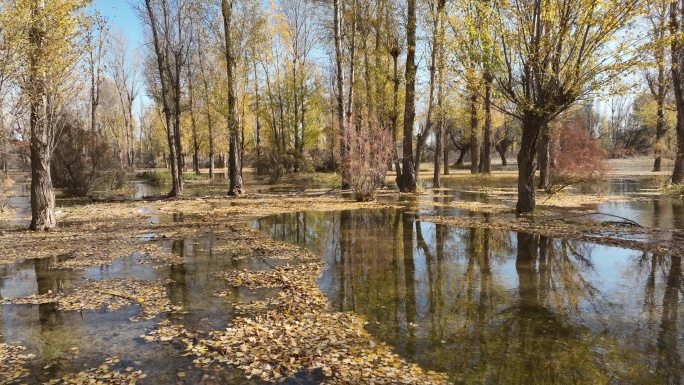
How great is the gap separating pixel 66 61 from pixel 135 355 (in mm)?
9370

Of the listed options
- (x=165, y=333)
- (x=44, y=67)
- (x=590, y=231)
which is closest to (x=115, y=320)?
(x=165, y=333)

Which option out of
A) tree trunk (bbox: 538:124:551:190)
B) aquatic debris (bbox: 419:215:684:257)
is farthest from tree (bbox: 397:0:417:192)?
aquatic debris (bbox: 419:215:684:257)

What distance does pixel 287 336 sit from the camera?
4.77 metres

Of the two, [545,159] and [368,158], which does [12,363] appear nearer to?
[368,158]

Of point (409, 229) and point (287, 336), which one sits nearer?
point (287, 336)

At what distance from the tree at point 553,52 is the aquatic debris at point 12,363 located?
12.0m

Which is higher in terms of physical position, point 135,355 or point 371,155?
point 371,155

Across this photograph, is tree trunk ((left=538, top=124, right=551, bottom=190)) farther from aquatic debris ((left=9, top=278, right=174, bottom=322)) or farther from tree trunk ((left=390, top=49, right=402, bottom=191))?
aquatic debris ((left=9, top=278, right=174, bottom=322))

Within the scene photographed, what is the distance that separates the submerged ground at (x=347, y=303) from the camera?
161 inches

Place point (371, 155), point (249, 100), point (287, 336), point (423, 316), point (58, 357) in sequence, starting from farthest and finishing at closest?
point (249, 100) → point (371, 155) → point (423, 316) → point (287, 336) → point (58, 357)

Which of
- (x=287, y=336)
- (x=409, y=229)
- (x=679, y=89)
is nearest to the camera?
(x=287, y=336)

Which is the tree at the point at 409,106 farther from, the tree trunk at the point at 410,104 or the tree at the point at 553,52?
the tree at the point at 553,52

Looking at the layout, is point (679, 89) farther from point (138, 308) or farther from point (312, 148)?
point (312, 148)

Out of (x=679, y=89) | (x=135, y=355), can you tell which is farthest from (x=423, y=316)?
(x=679, y=89)
